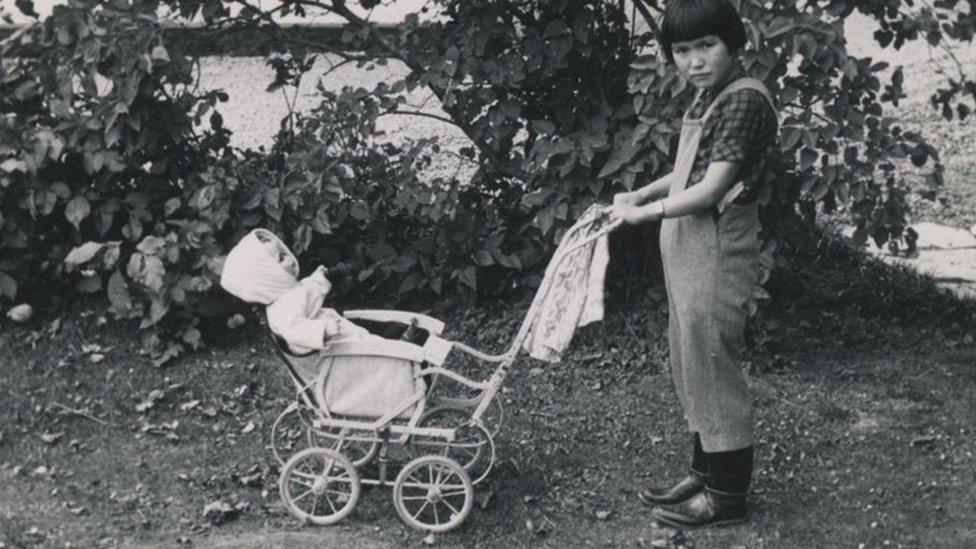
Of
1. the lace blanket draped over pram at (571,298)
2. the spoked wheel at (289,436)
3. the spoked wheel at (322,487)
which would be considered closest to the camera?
the lace blanket draped over pram at (571,298)

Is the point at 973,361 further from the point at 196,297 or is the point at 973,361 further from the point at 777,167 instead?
the point at 196,297

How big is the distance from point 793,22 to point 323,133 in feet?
6.63

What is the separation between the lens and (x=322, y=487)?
14.8 ft

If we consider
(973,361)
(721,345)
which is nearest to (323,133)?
(721,345)

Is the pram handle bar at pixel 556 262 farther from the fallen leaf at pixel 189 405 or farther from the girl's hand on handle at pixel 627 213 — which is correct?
the fallen leaf at pixel 189 405

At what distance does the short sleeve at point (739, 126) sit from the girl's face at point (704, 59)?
9cm

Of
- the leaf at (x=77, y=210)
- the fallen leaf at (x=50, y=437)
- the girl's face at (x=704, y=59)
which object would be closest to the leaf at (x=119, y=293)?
the leaf at (x=77, y=210)

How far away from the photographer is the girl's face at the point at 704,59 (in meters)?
4.06

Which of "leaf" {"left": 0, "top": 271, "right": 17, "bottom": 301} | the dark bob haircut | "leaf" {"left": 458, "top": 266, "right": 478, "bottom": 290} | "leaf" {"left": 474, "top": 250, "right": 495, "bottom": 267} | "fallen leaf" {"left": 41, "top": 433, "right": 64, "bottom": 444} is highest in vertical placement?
the dark bob haircut

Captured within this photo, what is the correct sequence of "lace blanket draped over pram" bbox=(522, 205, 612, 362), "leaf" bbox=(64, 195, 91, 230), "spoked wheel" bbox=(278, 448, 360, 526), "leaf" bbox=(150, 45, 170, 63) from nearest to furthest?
"lace blanket draped over pram" bbox=(522, 205, 612, 362) < "spoked wheel" bbox=(278, 448, 360, 526) < "leaf" bbox=(150, 45, 170, 63) < "leaf" bbox=(64, 195, 91, 230)

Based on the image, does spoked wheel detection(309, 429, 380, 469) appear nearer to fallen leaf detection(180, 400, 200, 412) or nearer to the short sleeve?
fallen leaf detection(180, 400, 200, 412)

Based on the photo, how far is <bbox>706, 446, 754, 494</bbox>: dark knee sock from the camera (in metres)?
4.41

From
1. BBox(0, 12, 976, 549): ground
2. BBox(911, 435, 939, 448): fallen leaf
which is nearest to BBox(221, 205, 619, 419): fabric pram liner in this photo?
BBox(0, 12, 976, 549): ground

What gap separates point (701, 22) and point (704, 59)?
14cm
